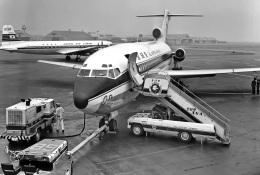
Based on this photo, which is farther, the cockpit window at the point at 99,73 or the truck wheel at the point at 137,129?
the truck wheel at the point at 137,129

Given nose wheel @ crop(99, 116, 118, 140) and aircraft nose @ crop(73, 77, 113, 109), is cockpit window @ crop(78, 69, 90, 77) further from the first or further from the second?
nose wheel @ crop(99, 116, 118, 140)

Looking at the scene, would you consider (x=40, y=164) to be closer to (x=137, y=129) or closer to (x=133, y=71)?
(x=137, y=129)

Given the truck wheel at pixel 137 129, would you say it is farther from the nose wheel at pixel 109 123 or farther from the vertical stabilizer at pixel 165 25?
the vertical stabilizer at pixel 165 25

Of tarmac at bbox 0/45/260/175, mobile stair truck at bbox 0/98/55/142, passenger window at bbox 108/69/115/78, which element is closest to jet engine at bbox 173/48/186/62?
tarmac at bbox 0/45/260/175

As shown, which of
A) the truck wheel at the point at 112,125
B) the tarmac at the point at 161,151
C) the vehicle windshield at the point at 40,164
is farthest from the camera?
the truck wheel at the point at 112,125

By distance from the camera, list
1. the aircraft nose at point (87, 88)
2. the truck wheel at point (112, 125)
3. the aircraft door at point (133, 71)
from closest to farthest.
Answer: the aircraft nose at point (87, 88)
the truck wheel at point (112, 125)
the aircraft door at point (133, 71)

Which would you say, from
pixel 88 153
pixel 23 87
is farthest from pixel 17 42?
pixel 88 153

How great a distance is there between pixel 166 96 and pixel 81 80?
177 inches

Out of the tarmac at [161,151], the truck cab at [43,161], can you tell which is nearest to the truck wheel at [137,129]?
the tarmac at [161,151]

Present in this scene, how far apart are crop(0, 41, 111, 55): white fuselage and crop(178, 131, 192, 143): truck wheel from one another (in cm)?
4218

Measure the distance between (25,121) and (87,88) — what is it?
311 centimetres

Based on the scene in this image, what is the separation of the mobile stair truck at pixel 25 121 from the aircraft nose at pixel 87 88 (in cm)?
235

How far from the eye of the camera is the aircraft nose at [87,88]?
12500 millimetres

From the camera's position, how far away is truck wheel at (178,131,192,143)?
1375 cm
